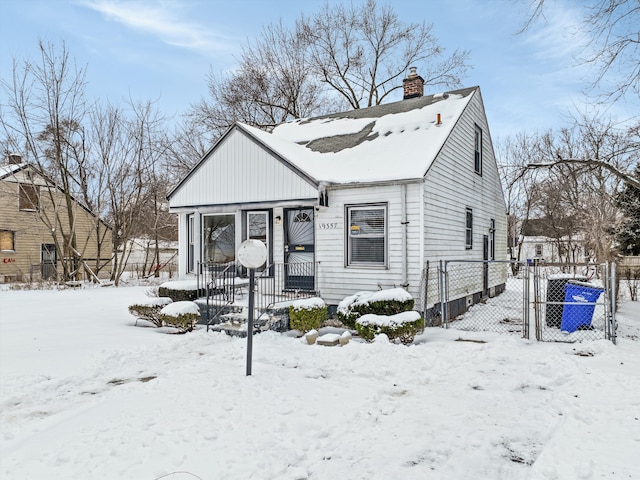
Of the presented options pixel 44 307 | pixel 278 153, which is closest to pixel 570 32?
pixel 278 153

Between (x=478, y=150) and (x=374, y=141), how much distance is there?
14.0ft

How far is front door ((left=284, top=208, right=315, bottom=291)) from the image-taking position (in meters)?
10.4

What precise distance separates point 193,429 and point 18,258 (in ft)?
83.2

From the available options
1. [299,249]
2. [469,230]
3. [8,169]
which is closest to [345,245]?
[299,249]

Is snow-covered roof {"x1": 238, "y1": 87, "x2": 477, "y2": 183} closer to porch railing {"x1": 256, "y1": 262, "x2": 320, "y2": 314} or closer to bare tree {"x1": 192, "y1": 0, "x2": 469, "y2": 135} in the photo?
porch railing {"x1": 256, "y1": 262, "x2": 320, "y2": 314}

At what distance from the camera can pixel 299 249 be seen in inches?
416

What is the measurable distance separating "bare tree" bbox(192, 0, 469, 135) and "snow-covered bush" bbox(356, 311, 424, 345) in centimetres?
1985

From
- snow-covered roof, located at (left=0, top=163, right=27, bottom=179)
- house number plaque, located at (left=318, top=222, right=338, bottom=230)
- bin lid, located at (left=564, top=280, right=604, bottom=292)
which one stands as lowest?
bin lid, located at (left=564, top=280, right=604, bottom=292)

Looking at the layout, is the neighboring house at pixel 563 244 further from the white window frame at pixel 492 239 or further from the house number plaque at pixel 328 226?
the house number plaque at pixel 328 226

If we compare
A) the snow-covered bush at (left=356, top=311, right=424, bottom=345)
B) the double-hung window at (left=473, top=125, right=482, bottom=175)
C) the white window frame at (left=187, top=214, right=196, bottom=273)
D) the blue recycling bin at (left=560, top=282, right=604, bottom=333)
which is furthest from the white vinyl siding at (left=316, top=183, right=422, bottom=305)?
the double-hung window at (left=473, top=125, right=482, bottom=175)

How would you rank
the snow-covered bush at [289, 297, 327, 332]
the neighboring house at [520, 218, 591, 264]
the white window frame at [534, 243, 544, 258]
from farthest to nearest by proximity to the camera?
the white window frame at [534, 243, 544, 258]
the neighboring house at [520, 218, 591, 264]
the snow-covered bush at [289, 297, 327, 332]

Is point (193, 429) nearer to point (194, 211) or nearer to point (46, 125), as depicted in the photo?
point (194, 211)

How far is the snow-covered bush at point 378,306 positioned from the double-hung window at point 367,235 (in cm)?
135

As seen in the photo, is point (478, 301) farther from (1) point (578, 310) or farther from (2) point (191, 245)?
(2) point (191, 245)
